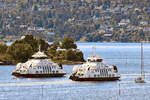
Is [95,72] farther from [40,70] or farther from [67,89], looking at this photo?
[40,70]

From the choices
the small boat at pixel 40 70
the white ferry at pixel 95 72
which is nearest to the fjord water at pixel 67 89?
the white ferry at pixel 95 72

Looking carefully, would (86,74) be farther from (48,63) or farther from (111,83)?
(48,63)

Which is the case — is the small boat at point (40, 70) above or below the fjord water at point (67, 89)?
below

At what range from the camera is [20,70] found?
177875 millimetres

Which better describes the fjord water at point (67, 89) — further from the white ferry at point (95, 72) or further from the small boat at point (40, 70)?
the small boat at point (40, 70)

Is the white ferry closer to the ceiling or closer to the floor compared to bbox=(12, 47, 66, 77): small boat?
closer to the ceiling

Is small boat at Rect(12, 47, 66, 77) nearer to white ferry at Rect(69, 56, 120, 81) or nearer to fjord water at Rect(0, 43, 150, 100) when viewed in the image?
fjord water at Rect(0, 43, 150, 100)

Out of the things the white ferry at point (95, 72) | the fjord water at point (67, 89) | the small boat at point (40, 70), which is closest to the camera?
the fjord water at point (67, 89)

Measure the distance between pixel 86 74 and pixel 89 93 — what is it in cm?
2350

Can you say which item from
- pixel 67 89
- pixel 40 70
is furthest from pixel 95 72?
pixel 40 70

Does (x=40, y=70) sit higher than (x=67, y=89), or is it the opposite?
(x=67, y=89)

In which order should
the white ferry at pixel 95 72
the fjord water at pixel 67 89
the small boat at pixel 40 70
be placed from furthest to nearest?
the small boat at pixel 40 70, the white ferry at pixel 95 72, the fjord water at pixel 67 89

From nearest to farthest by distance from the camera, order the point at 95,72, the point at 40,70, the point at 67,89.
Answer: the point at 67,89, the point at 95,72, the point at 40,70


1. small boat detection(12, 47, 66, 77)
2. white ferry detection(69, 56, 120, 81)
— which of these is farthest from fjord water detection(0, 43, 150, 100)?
small boat detection(12, 47, 66, 77)
